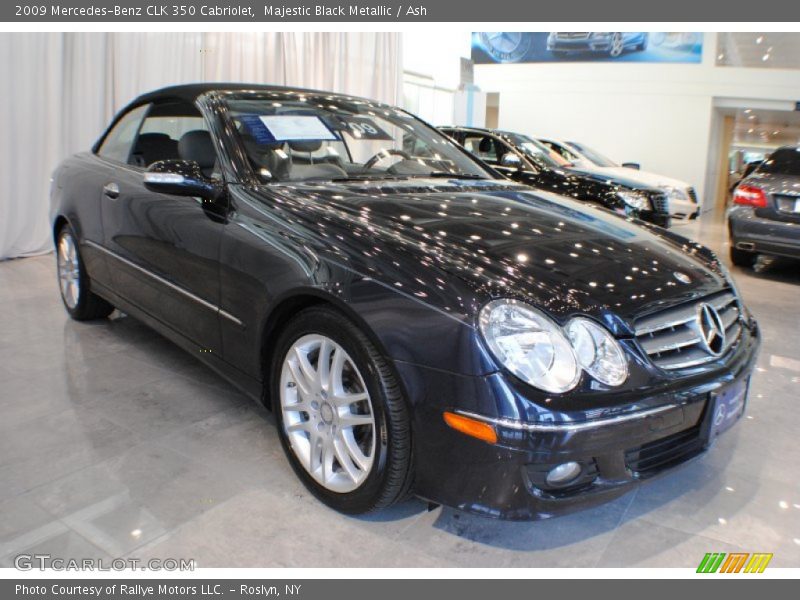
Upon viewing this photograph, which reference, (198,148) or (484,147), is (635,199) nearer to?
(484,147)

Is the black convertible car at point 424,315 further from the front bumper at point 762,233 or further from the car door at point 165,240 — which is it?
the front bumper at point 762,233

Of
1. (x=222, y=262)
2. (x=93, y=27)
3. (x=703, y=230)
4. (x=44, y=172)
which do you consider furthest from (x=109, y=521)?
(x=703, y=230)

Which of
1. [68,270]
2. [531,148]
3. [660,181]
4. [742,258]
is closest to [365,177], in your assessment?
[68,270]

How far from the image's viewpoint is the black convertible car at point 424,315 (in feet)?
4.84

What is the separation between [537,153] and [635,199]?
3.86ft

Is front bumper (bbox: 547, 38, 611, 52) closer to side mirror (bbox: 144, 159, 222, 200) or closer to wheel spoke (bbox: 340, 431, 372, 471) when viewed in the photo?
side mirror (bbox: 144, 159, 222, 200)

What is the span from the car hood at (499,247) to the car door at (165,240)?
33cm

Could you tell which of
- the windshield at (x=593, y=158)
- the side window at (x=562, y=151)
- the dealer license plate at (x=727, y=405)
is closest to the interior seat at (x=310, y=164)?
the dealer license plate at (x=727, y=405)

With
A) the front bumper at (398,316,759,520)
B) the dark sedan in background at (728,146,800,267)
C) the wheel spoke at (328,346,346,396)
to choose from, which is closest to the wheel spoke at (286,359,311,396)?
the wheel spoke at (328,346,346,396)

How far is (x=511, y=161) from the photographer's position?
6289 millimetres

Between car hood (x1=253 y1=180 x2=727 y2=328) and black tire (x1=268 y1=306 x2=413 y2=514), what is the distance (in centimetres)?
16

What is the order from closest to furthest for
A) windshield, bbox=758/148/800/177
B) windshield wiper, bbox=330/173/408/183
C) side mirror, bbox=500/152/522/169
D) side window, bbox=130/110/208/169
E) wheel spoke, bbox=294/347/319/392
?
1. wheel spoke, bbox=294/347/319/392
2. windshield wiper, bbox=330/173/408/183
3. side window, bbox=130/110/208/169
4. windshield, bbox=758/148/800/177
5. side mirror, bbox=500/152/522/169

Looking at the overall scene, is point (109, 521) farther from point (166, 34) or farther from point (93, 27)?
point (166, 34)

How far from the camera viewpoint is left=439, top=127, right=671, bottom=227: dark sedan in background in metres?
5.88
